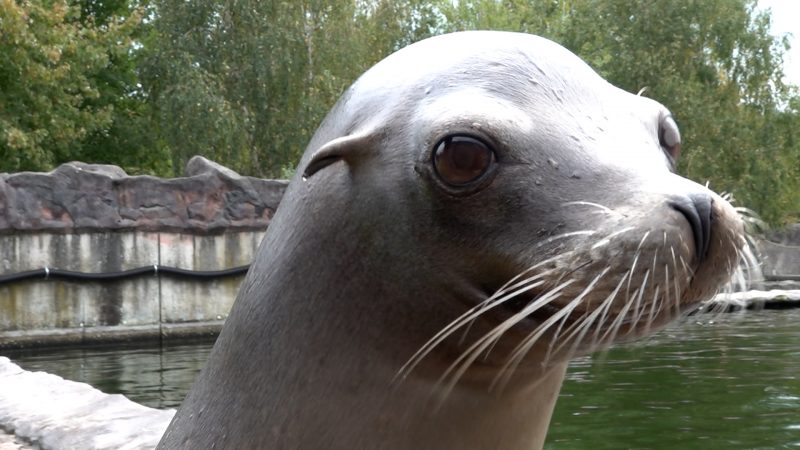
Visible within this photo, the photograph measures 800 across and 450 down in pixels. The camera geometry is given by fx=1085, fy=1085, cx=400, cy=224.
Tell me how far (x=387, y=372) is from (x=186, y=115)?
2432cm

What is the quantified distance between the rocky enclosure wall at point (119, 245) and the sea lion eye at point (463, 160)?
1250cm

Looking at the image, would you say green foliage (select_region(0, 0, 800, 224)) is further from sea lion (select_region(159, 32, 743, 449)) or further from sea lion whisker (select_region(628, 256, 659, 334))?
sea lion whisker (select_region(628, 256, 659, 334))

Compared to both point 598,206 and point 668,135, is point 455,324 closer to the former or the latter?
point 598,206

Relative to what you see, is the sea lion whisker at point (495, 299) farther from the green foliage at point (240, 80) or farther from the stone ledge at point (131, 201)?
the green foliage at point (240, 80)

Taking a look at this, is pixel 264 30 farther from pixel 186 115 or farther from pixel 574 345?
pixel 574 345

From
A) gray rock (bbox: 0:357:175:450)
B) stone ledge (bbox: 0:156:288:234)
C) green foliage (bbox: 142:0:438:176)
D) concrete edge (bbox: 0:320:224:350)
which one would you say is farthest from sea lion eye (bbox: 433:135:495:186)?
green foliage (bbox: 142:0:438:176)

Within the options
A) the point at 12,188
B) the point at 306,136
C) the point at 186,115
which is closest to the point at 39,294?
the point at 12,188

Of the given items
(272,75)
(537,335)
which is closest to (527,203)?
(537,335)

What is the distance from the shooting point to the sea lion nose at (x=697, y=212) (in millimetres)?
1812

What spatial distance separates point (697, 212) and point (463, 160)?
16.6 inches

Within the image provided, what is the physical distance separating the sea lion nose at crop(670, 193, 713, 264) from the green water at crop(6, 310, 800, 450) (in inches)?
94.0

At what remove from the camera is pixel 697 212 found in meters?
1.81

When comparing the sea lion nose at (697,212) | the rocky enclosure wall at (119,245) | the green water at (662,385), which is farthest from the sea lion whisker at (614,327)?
the rocky enclosure wall at (119,245)

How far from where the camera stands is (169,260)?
1510 centimetres
